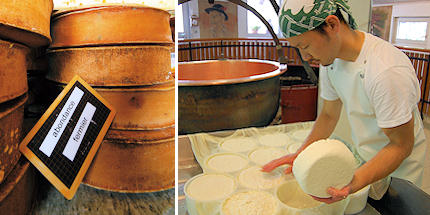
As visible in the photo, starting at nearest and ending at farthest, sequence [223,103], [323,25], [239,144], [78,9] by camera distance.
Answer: [78,9] < [323,25] < [239,144] < [223,103]

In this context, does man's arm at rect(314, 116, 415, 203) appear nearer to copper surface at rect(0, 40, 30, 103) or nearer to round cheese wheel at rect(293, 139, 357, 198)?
round cheese wheel at rect(293, 139, 357, 198)

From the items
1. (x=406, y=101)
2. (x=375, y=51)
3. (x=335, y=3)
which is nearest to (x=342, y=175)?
(x=406, y=101)

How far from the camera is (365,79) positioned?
2.94ft

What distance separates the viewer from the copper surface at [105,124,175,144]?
49 centimetres

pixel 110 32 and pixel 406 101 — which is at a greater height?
pixel 110 32

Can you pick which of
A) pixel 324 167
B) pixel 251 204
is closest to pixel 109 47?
pixel 324 167

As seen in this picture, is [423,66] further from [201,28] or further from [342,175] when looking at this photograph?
[201,28]

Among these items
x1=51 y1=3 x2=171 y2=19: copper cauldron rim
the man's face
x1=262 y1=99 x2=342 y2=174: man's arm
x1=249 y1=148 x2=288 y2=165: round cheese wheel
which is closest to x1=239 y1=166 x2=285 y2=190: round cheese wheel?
x1=249 y1=148 x2=288 y2=165: round cheese wheel

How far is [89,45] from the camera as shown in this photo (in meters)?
0.44

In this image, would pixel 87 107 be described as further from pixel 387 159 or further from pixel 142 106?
pixel 387 159

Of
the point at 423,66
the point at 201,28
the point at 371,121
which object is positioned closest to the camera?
the point at 371,121

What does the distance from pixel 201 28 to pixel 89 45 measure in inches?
343

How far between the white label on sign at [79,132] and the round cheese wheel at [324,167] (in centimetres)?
59

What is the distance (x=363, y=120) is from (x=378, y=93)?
0.24 metres
